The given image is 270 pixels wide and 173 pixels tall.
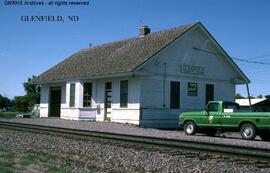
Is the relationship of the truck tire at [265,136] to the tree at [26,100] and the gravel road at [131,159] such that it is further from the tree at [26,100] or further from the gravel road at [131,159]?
the tree at [26,100]

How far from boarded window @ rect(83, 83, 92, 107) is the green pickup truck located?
10628mm

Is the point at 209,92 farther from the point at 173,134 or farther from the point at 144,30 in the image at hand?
the point at 173,134

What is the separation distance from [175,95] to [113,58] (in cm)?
536

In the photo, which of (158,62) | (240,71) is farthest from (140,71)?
(240,71)

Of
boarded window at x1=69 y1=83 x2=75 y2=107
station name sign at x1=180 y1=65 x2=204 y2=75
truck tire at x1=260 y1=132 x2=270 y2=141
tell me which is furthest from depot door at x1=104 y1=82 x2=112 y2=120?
truck tire at x1=260 y1=132 x2=270 y2=141

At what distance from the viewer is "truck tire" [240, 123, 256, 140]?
738 inches

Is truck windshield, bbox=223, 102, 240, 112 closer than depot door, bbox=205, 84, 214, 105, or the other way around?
truck windshield, bbox=223, 102, 240, 112

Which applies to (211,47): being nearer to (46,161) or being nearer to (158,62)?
(158,62)

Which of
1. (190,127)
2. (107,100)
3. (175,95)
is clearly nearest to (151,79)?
(175,95)

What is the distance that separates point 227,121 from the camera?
19.8 meters

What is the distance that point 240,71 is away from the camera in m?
33.1

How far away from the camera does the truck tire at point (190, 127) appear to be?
21.5 m

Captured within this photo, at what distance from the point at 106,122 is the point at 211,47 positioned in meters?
9.47

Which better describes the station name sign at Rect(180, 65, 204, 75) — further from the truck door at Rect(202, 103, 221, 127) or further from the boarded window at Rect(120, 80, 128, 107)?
the truck door at Rect(202, 103, 221, 127)
